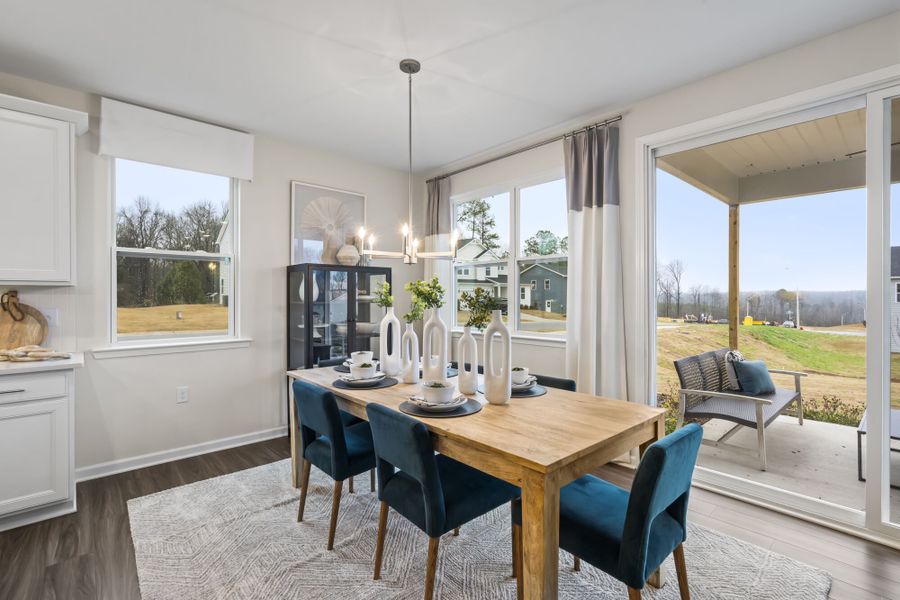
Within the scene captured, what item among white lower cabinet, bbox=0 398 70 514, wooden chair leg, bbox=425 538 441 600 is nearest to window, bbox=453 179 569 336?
wooden chair leg, bbox=425 538 441 600

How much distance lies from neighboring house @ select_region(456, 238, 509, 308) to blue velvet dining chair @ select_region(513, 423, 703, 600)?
270cm

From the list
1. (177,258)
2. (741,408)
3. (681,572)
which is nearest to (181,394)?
(177,258)

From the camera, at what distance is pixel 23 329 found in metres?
2.74

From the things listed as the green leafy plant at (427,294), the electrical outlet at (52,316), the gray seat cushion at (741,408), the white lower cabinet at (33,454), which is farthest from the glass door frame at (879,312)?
the electrical outlet at (52,316)

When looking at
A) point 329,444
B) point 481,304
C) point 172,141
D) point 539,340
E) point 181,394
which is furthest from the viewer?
point 539,340

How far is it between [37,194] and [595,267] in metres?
3.74

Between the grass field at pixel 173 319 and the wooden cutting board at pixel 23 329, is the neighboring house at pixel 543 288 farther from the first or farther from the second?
the wooden cutting board at pixel 23 329

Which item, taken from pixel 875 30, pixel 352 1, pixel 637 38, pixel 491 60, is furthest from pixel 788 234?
pixel 352 1

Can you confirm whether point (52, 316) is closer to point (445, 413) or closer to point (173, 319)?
point (173, 319)

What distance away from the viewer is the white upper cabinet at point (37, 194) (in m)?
2.54

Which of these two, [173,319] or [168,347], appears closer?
[168,347]

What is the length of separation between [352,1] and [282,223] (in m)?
2.32

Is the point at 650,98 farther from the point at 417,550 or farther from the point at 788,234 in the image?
the point at 417,550

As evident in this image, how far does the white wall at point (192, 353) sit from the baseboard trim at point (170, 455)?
4cm
